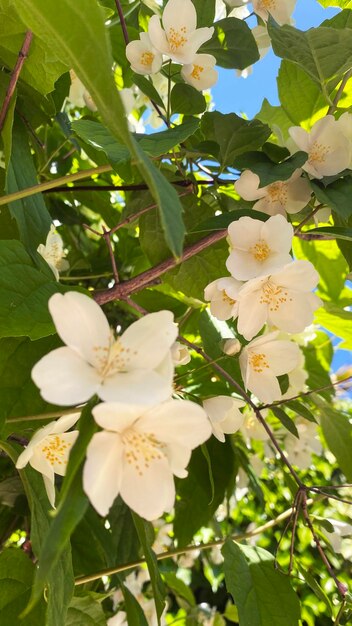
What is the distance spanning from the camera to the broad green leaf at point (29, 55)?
650 millimetres

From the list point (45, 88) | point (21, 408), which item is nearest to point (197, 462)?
point (21, 408)

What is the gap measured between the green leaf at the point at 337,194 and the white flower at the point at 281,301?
0.20ft

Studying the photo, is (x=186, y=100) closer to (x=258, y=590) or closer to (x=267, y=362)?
(x=267, y=362)

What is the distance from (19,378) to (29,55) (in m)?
0.35

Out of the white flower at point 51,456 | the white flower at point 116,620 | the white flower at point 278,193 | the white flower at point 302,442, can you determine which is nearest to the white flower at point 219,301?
the white flower at point 278,193

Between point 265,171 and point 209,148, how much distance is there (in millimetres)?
114

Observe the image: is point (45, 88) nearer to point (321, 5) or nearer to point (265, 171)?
point (265, 171)

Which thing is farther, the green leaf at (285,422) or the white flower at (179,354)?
the green leaf at (285,422)

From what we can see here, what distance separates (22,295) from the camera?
1.77 feet

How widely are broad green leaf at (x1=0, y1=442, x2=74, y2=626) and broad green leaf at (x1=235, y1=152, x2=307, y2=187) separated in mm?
357

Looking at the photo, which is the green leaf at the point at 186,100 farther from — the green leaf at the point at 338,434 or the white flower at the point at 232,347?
the green leaf at the point at 338,434

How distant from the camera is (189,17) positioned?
29.5 inches

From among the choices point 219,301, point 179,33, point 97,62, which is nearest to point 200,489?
point 219,301

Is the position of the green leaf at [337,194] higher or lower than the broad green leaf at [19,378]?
higher
